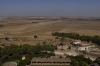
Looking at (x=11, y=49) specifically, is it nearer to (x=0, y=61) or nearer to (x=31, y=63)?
(x=0, y=61)

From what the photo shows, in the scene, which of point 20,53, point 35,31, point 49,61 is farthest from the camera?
point 35,31

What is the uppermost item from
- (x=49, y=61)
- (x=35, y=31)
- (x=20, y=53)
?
(x=49, y=61)

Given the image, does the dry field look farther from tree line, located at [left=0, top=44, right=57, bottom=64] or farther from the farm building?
the farm building

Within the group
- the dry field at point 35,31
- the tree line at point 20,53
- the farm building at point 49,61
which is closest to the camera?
the farm building at point 49,61

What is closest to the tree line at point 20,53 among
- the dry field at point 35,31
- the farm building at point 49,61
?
the farm building at point 49,61

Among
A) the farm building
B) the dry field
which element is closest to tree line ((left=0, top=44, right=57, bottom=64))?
the farm building

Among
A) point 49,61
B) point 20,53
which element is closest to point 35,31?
point 20,53

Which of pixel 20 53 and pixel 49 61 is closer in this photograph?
pixel 49 61

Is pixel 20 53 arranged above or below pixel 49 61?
below

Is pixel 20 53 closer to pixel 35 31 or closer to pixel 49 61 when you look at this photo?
pixel 49 61

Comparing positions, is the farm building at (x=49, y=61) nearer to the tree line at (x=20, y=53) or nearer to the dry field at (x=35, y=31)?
the tree line at (x=20, y=53)

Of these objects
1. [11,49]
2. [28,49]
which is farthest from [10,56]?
[28,49]
